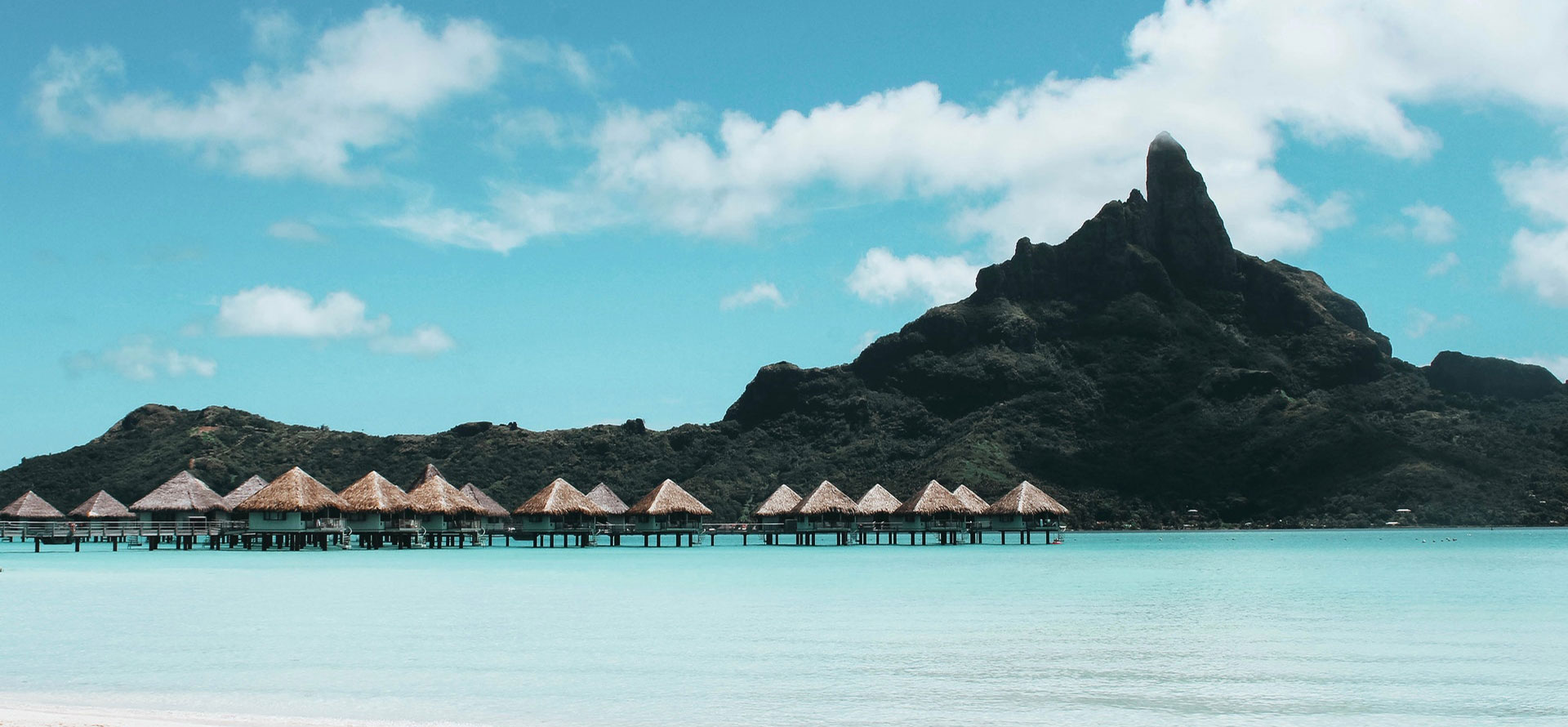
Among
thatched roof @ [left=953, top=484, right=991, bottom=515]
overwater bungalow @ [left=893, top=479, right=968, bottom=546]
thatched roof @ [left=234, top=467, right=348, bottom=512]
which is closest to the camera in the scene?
thatched roof @ [left=234, top=467, right=348, bottom=512]

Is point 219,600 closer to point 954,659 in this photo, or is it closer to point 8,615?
point 8,615

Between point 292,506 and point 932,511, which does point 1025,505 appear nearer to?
point 932,511

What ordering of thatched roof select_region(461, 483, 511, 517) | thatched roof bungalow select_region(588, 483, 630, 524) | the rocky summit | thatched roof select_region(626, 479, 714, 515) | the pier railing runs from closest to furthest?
the pier railing
thatched roof select_region(626, 479, 714, 515)
thatched roof bungalow select_region(588, 483, 630, 524)
thatched roof select_region(461, 483, 511, 517)
the rocky summit

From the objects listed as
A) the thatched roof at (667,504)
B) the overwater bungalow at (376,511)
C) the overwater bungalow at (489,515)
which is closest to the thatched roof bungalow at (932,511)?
the thatched roof at (667,504)

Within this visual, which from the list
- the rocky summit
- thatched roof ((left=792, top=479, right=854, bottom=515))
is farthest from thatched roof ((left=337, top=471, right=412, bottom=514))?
the rocky summit

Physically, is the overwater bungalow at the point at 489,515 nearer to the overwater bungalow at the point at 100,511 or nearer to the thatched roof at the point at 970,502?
the overwater bungalow at the point at 100,511

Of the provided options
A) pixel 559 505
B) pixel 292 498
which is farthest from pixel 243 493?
pixel 559 505

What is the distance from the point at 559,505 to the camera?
193 ft

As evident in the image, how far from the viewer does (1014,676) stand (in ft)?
55.8

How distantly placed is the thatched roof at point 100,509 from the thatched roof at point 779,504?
27.7 metres

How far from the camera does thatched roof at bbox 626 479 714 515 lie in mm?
58812

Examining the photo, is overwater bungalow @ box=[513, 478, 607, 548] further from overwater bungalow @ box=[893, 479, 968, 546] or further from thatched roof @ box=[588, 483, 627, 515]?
overwater bungalow @ box=[893, 479, 968, 546]

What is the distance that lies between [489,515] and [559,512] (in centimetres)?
642

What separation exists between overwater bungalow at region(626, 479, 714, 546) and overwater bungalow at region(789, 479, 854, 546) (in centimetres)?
421
